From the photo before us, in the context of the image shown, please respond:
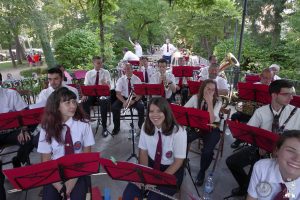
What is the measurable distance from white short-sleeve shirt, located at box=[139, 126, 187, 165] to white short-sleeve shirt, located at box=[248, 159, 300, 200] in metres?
0.87

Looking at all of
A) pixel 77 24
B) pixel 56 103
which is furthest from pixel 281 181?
pixel 77 24

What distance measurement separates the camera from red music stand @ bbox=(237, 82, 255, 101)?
503 centimetres

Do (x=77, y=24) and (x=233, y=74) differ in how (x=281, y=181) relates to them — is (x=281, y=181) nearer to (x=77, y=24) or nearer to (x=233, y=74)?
(x=233, y=74)

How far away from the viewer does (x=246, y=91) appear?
511 centimetres

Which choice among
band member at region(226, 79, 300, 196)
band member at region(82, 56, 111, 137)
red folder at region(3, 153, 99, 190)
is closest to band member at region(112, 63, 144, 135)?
band member at region(82, 56, 111, 137)

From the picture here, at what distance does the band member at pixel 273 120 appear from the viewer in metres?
3.60

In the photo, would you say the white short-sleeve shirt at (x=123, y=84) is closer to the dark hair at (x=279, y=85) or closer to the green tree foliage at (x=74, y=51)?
the dark hair at (x=279, y=85)

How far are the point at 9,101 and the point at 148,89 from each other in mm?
2425

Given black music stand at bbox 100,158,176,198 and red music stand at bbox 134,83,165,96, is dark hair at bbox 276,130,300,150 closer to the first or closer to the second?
black music stand at bbox 100,158,176,198

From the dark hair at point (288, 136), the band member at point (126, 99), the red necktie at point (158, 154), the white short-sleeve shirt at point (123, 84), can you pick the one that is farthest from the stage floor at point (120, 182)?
the dark hair at point (288, 136)

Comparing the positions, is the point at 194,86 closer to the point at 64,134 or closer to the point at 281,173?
the point at 64,134

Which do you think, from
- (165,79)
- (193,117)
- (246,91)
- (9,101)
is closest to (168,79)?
(165,79)

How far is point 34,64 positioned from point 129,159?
2261cm

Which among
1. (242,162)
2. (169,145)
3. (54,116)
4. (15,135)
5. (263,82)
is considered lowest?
(242,162)
